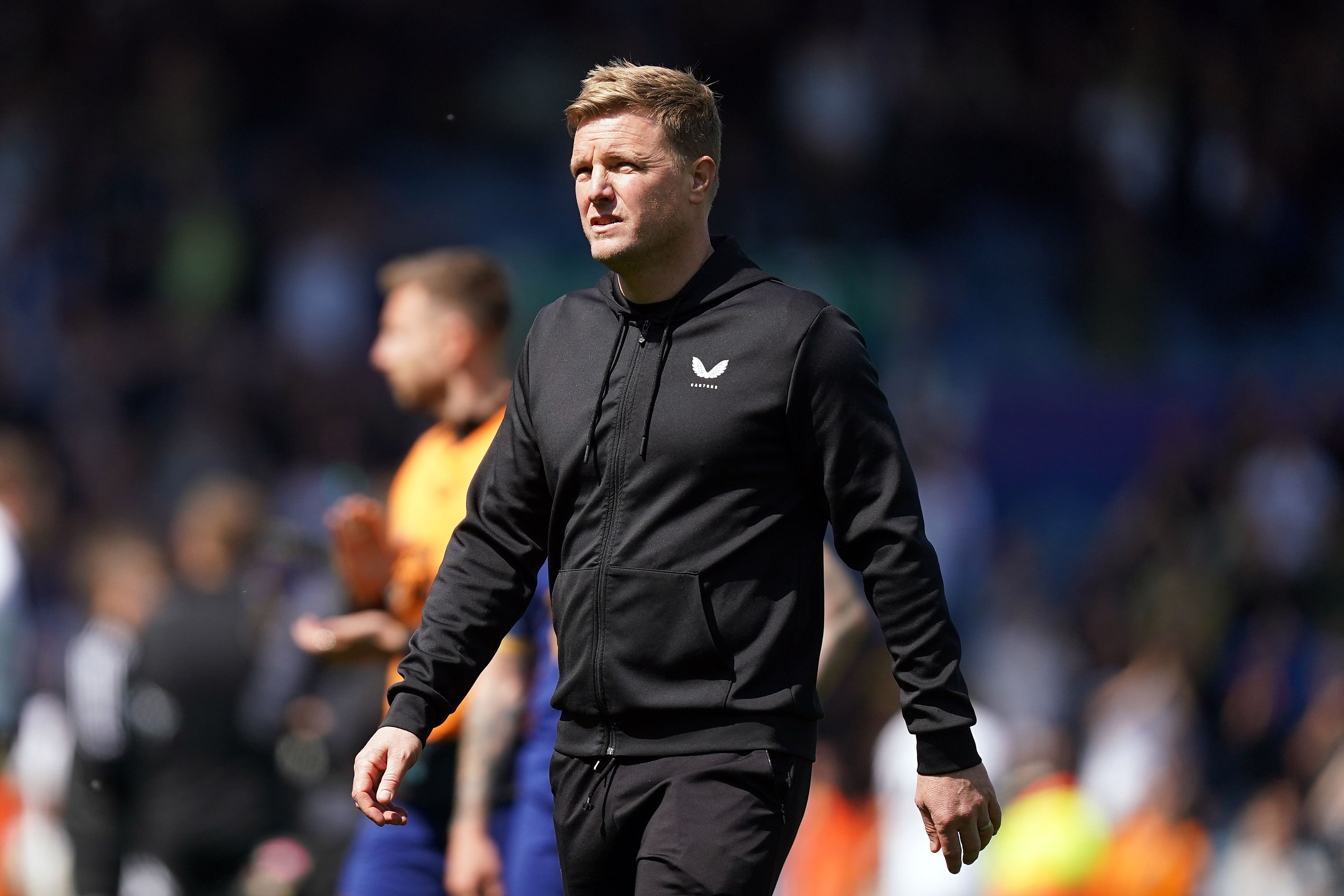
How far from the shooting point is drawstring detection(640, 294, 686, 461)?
3.22 meters

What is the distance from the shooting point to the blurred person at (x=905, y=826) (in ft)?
27.6

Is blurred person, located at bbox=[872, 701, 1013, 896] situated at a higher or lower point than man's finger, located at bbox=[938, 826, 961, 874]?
lower

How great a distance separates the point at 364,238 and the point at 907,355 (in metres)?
4.38

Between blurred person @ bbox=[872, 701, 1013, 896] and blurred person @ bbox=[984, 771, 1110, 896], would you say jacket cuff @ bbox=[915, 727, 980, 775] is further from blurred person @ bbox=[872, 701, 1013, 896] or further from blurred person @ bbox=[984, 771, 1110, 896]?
blurred person @ bbox=[984, 771, 1110, 896]

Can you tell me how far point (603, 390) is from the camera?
330 centimetres

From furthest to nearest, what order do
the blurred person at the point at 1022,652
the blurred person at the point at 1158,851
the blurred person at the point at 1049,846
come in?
the blurred person at the point at 1022,652 < the blurred person at the point at 1158,851 < the blurred person at the point at 1049,846

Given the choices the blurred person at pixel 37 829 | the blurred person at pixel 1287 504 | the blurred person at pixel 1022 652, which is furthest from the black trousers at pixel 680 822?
the blurred person at pixel 1287 504

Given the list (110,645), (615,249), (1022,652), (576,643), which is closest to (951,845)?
(576,643)

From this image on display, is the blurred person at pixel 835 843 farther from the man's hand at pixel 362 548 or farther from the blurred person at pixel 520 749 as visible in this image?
the man's hand at pixel 362 548

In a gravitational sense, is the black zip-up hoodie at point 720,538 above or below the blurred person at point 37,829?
above

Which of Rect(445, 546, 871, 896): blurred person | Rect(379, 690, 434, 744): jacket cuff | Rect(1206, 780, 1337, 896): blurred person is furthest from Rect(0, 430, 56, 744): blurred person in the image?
Rect(1206, 780, 1337, 896): blurred person

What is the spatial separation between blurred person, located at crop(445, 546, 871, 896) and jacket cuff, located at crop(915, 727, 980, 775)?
1.38 metres

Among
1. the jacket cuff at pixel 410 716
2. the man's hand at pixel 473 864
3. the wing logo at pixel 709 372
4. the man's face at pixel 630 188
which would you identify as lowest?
the man's hand at pixel 473 864

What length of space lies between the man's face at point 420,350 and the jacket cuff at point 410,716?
1797 millimetres
